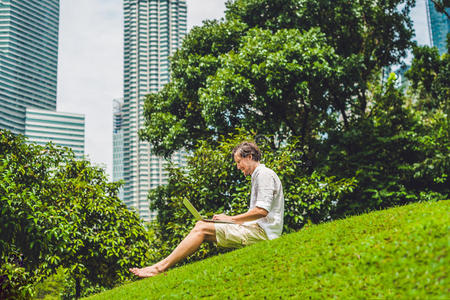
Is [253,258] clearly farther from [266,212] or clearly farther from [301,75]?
[301,75]

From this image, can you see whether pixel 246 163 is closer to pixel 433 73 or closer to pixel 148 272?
pixel 148 272

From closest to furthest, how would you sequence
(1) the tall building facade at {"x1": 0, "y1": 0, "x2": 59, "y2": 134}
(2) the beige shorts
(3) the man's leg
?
(3) the man's leg
(2) the beige shorts
(1) the tall building facade at {"x1": 0, "y1": 0, "x2": 59, "y2": 134}

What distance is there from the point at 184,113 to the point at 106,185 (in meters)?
5.04

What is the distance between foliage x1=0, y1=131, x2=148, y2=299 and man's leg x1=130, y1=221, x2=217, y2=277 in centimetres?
358

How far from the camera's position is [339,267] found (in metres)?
5.01

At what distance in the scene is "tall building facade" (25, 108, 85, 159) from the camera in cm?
15806

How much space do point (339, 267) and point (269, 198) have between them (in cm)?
175

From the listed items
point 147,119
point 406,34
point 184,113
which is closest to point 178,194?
point 184,113

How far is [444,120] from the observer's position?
59.6 ft

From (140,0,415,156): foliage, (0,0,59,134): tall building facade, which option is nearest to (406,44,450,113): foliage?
(140,0,415,156): foliage

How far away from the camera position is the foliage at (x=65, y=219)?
9078 millimetres

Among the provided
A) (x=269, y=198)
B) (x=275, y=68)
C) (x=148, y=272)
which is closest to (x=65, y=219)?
(x=148, y=272)

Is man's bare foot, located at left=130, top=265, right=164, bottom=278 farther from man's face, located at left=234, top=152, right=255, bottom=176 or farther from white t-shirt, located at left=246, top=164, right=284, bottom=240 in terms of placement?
man's face, located at left=234, top=152, right=255, bottom=176

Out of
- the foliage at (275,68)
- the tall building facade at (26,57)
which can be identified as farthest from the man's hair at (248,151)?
the tall building facade at (26,57)
